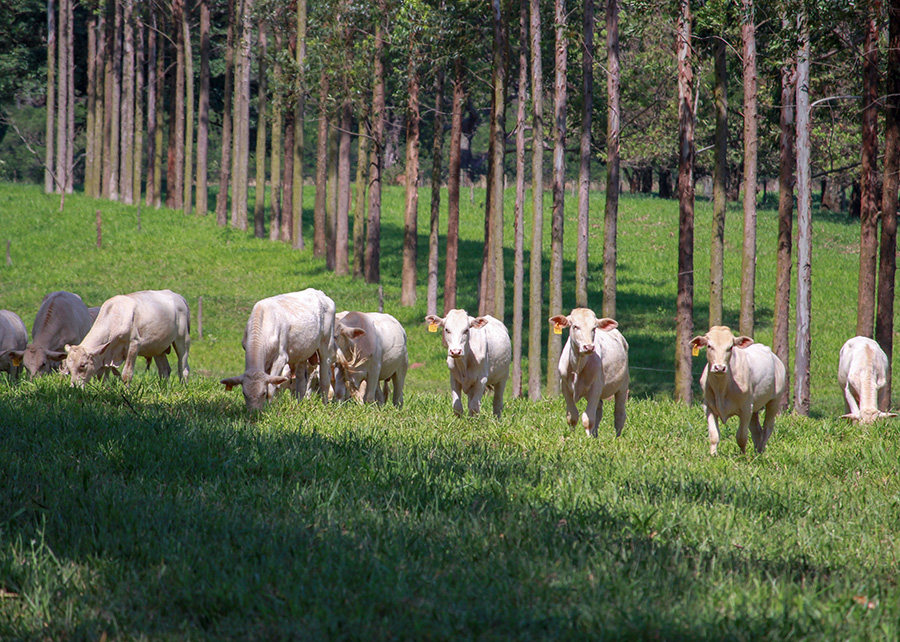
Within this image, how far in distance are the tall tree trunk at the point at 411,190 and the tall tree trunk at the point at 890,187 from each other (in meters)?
14.0

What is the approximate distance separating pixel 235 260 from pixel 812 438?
2825 centimetres

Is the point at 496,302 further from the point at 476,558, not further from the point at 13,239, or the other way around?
the point at 13,239

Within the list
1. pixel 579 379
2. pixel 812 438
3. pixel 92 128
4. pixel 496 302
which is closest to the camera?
pixel 579 379

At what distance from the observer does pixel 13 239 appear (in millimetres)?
39000

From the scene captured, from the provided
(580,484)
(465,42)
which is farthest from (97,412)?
(465,42)

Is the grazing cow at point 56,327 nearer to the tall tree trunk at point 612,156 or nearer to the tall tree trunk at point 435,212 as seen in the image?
the tall tree trunk at point 612,156

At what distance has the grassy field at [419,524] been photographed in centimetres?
500

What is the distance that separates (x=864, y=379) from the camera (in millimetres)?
15125

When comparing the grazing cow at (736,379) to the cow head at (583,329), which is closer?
the grazing cow at (736,379)

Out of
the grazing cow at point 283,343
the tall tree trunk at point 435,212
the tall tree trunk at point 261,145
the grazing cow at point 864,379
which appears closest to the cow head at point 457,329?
the grazing cow at point 283,343

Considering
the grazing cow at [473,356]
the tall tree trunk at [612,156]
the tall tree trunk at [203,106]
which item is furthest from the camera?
the tall tree trunk at [203,106]

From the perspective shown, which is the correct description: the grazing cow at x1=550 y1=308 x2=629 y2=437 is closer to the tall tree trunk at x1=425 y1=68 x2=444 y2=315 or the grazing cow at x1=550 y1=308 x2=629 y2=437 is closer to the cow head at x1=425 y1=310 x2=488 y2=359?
the cow head at x1=425 y1=310 x2=488 y2=359

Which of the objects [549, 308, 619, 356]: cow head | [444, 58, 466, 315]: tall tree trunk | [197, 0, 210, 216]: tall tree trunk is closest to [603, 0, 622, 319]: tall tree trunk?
[444, 58, 466, 315]: tall tree trunk

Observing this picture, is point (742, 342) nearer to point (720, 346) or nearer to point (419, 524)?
point (720, 346)
